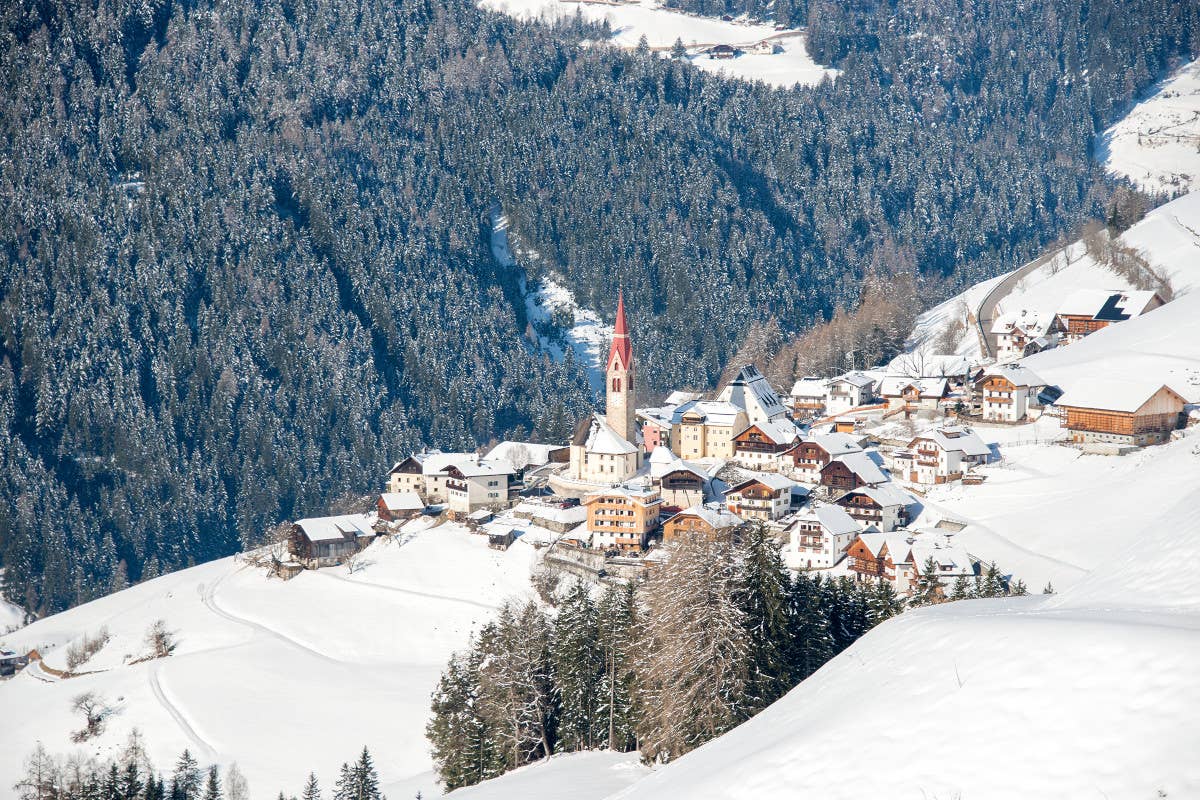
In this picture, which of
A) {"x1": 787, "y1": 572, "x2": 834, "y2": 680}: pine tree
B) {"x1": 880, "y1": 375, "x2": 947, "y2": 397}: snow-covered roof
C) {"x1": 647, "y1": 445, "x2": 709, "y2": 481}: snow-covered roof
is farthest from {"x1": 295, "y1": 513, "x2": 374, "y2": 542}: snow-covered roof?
{"x1": 787, "y1": 572, "x2": 834, "y2": 680}: pine tree

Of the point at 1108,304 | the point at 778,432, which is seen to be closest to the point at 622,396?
the point at 778,432

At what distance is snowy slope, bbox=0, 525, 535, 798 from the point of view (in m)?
57.2

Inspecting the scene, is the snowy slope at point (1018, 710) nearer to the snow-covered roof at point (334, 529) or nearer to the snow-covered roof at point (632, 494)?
the snow-covered roof at point (632, 494)

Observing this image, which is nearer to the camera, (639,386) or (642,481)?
(642,481)

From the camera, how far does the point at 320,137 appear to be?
7844 inches

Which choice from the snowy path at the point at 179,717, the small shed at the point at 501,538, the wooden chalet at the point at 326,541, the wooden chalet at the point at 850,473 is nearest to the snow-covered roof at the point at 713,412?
the wooden chalet at the point at 850,473

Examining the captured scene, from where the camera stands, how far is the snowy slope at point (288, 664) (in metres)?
57.2

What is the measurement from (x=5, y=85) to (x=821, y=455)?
6384 inches

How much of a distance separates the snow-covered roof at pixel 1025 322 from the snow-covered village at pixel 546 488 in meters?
0.31

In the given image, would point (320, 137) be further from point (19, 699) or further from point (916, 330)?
point (19, 699)

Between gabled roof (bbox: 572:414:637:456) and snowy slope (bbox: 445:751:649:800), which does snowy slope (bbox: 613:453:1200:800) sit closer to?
snowy slope (bbox: 445:751:649:800)

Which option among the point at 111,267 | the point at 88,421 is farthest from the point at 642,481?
the point at 111,267

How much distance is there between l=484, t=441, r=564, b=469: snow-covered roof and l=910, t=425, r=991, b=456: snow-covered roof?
2770cm

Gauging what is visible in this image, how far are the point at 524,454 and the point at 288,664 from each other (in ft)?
95.3
